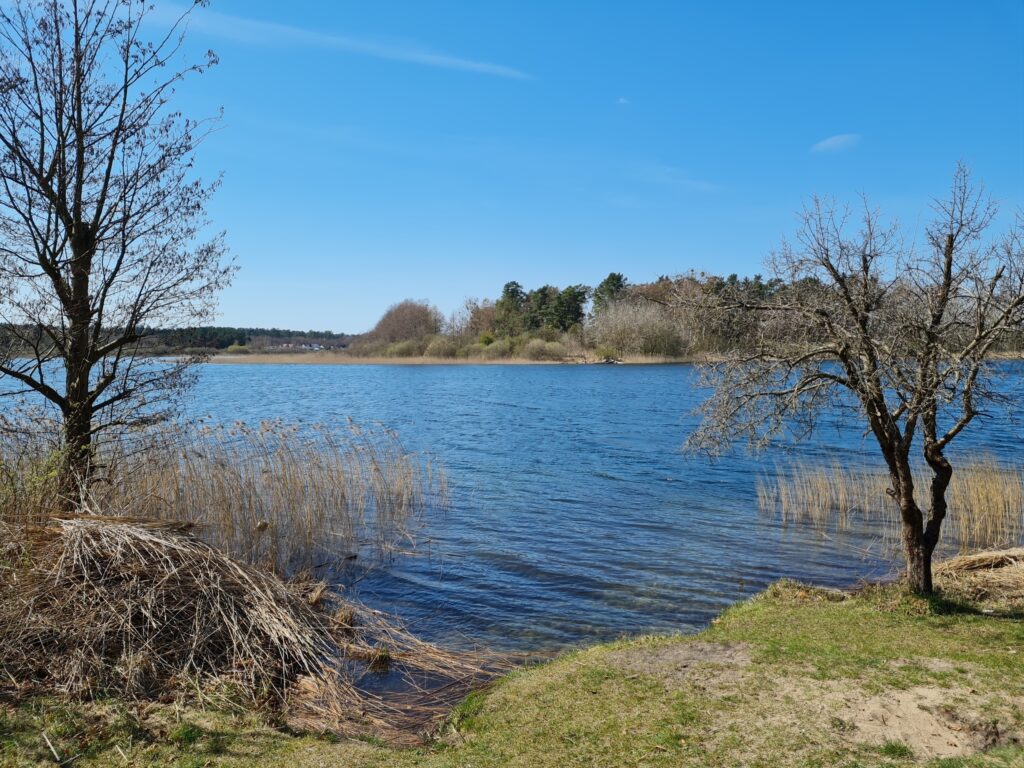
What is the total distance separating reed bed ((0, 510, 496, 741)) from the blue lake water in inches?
73.7

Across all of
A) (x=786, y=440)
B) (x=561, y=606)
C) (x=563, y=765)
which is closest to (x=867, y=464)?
(x=786, y=440)

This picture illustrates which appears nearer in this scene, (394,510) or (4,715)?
(4,715)

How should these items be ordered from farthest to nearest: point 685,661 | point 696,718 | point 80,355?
1. point 80,355
2. point 685,661
3. point 696,718

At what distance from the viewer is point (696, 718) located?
5406mm

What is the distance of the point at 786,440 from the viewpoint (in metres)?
27.1

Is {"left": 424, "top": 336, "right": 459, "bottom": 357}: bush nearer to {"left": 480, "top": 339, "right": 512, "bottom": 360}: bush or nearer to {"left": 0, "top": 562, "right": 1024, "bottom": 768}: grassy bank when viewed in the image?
{"left": 480, "top": 339, "right": 512, "bottom": 360}: bush

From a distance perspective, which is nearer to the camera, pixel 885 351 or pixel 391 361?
pixel 885 351

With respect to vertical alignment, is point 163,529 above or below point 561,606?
above

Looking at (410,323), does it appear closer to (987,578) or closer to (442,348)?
(442,348)

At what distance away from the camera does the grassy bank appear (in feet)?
16.0

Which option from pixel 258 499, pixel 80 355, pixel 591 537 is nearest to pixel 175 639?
pixel 80 355

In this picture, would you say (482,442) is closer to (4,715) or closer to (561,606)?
(561,606)

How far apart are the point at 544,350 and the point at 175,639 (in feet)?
277

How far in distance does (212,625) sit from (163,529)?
1511 mm
